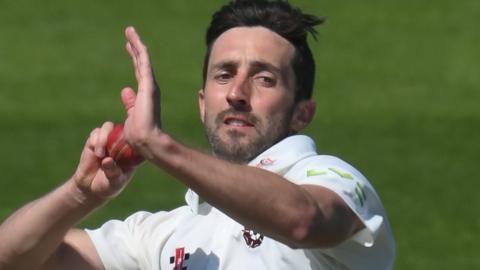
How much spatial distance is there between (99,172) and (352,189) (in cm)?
99

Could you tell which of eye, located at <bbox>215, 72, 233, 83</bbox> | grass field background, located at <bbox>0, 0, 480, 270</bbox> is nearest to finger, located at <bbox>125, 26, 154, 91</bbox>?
eye, located at <bbox>215, 72, 233, 83</bbox>

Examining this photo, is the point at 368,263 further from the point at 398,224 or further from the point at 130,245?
the point at 398,224

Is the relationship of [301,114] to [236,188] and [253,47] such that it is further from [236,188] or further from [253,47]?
[236,188]

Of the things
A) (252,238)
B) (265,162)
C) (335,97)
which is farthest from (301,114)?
(335,97)

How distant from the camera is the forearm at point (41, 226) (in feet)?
21.4

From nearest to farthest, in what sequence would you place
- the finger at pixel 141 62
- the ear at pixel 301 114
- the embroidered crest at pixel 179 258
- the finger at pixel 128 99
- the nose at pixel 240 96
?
1. the finger at pixel 141 62
2. the finger at pixel 128 99
3. the nose at pixel 240 96
4. the embroidered crest at pixel 179 258
5. the ear at pixel 301 114

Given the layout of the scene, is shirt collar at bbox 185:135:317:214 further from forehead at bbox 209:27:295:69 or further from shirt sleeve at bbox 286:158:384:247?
forehead at bbox 209:27:295:69

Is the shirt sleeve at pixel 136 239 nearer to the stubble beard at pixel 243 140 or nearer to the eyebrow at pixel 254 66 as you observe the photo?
the stubble beard at pixel 243 140

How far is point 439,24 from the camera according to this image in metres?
18.0

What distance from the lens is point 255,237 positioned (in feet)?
21.2

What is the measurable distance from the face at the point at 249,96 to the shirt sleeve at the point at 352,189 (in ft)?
1.18

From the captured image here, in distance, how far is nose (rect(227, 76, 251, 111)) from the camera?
652 cm

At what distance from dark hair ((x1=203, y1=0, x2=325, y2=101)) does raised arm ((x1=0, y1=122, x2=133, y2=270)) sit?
81 cm

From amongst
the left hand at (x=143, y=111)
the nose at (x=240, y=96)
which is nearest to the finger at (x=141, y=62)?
the left hand at (x=143, y=111)
